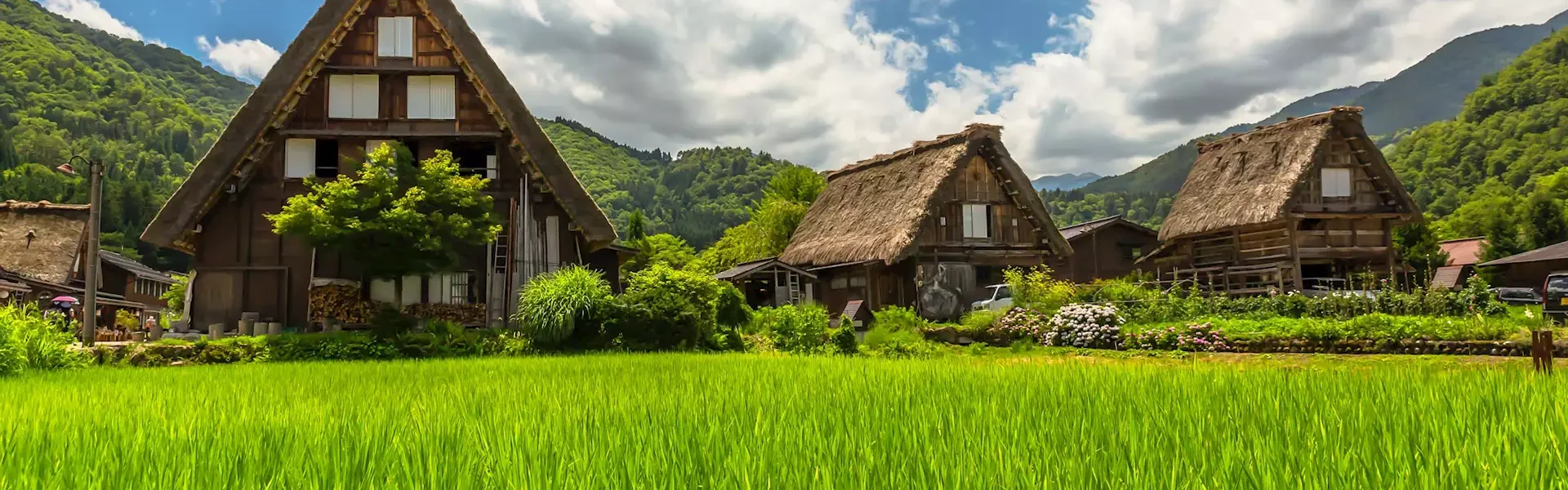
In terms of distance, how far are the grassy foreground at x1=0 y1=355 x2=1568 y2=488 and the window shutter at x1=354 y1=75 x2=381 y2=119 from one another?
34.9 ft

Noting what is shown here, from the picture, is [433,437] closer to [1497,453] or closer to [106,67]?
[1497,453]

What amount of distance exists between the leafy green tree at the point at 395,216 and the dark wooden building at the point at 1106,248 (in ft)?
73.0

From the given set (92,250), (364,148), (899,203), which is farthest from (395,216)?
(899,203)

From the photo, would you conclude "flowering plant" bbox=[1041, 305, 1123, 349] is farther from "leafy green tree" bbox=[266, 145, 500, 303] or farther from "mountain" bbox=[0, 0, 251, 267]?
"mountain" bbox=[0, 0, 251, 267]

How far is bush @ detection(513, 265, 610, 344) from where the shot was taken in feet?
41.2

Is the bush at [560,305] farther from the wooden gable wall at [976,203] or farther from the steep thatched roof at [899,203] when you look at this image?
the wooden gable wall at [976,203]

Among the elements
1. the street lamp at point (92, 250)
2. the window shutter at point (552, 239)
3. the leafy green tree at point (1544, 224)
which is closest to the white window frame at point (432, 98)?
the window shutter at point (552, 239)

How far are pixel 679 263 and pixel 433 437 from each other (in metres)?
43.3

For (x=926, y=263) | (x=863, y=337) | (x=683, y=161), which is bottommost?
(x=863, y=337)

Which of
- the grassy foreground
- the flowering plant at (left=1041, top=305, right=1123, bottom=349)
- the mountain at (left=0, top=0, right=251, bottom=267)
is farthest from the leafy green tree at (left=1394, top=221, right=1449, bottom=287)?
the mountain at (left=0, top=0, right=251, bottom=267)

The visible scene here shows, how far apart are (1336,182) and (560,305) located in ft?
77.0

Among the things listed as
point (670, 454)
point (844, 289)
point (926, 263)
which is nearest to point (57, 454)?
point (670, 454)

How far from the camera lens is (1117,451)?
2494mm

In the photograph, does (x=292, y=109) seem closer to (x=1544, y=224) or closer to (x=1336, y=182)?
(x=1336, y=182)
